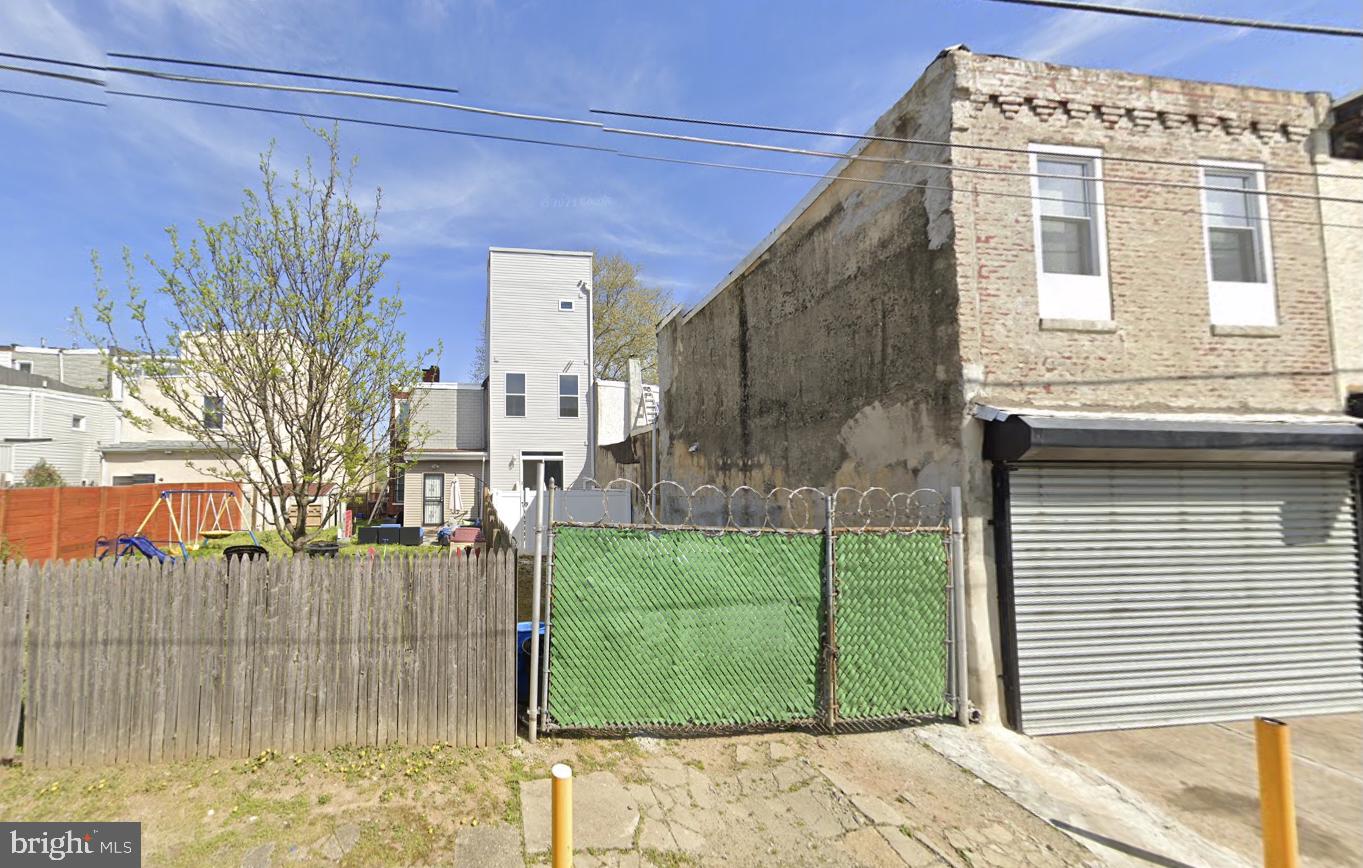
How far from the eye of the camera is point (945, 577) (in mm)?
6234

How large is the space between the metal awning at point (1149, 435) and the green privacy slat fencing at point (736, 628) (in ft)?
4.07

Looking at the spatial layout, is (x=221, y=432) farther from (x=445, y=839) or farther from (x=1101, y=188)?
(x=1101, y=188)

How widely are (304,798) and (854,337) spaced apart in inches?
301

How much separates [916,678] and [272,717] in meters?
5.96

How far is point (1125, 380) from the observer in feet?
21.6

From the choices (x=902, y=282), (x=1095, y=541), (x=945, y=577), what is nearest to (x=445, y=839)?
(x=945, y=577)

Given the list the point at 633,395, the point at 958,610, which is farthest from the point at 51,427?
the point at 958,610

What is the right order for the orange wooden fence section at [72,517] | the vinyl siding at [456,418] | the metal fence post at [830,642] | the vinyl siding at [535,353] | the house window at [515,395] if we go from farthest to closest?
the vinyl siding at [456,418] < the house window at [515,395] < the vinyl siding at [535,353] < the orange wooden fence section at [72,517] < the metal fence post at [830,642]

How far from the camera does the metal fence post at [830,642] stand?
5910 millimetres

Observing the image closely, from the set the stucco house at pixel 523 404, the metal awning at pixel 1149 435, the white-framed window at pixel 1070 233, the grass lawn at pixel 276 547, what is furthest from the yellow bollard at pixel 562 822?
the stucco house at pixel 523 404

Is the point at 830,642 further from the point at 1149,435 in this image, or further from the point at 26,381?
the point at 26,381

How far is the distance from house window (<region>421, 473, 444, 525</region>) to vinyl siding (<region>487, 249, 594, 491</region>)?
2088 millimetres

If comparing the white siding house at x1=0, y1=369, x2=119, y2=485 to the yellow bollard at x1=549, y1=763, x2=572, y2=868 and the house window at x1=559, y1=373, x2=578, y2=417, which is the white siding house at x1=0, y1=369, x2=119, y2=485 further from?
the yellow bollard at x1=549, y1=763, x2=572, y2=868

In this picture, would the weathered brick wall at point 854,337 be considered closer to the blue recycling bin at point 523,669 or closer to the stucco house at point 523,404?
the blue recycling bin at point 523,669
